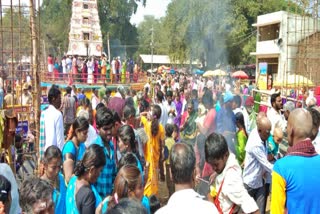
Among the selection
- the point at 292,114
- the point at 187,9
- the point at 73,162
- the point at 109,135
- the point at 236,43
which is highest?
the point at 187,9

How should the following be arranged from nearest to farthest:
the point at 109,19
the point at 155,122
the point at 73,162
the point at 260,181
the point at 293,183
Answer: the point at 293,183 < the point at 73,162 < the point at 260,181 < the point at 155,122 < the point at 109,19

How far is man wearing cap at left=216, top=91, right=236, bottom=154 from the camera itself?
567cm

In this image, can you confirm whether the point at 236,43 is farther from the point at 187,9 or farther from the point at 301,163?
the point at 301,163

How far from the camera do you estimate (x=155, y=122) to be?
5.79m

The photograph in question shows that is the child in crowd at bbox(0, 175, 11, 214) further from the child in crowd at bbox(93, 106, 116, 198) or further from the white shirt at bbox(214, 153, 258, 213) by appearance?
the white shirt at bbox(214, 153, 258, 213)

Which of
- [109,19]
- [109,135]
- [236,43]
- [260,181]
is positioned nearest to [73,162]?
[109,135]

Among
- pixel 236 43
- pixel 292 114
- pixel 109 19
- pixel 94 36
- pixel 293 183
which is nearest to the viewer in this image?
pixel 293 183

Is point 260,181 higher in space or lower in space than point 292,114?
lower

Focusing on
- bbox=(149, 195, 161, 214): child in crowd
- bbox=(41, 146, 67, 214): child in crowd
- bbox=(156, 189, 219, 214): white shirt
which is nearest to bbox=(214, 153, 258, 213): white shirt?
bbox=(149, 195, 161, 214): child in crowd

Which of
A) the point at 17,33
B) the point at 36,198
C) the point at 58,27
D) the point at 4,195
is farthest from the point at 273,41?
the point at 58,27

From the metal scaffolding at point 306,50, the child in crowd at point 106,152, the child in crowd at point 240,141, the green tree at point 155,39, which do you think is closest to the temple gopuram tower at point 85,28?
the green tree at point 155,39

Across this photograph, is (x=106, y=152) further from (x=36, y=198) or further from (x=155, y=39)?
(x=155, y=39)

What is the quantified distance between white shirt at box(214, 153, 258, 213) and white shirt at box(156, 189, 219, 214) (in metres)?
0.79

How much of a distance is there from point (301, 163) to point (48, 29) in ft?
185
